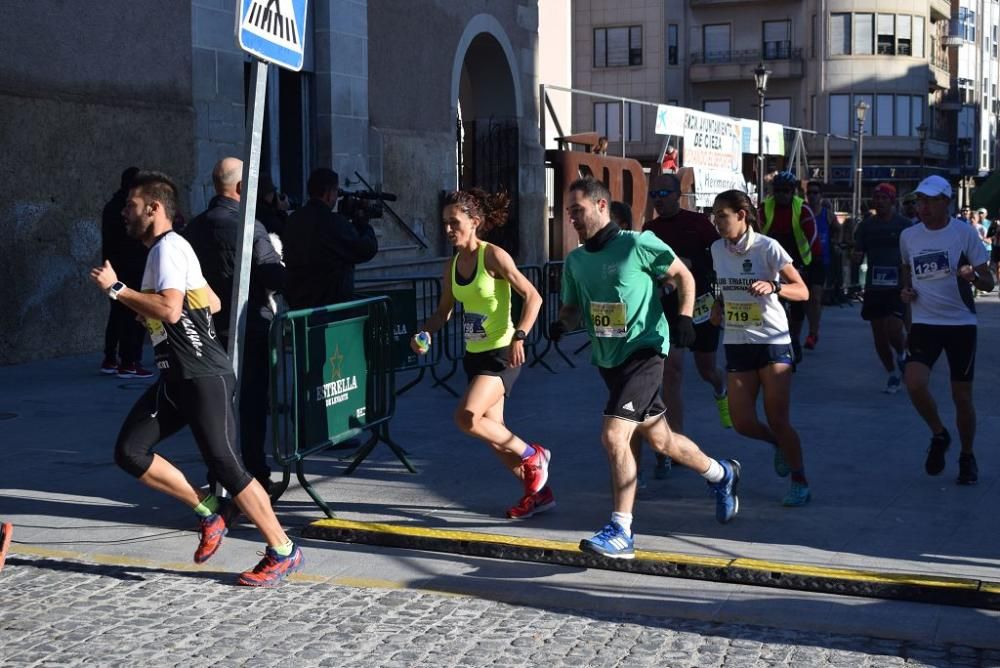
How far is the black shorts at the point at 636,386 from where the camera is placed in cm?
658

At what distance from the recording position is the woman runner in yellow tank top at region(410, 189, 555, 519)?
7227 mm

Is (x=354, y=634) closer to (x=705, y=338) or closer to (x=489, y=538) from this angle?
(x=489, y=538)

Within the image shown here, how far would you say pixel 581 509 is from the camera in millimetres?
7508

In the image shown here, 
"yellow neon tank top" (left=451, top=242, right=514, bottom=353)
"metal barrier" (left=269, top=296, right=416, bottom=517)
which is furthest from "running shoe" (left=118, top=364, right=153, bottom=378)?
"yellow neon tank top" (left=451, top=242, right=514, bottom=353)

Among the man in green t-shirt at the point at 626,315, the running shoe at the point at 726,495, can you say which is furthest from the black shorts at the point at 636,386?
the running shoe at the point at 726,495

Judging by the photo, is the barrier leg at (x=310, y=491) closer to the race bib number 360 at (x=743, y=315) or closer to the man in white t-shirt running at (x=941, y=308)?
the race bib number 360 at (x=743, y=315)

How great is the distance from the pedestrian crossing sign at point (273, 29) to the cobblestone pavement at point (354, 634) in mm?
2516

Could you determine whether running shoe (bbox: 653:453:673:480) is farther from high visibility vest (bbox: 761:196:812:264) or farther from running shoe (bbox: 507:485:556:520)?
high visibility vest (bbox: 761:196:812:264)

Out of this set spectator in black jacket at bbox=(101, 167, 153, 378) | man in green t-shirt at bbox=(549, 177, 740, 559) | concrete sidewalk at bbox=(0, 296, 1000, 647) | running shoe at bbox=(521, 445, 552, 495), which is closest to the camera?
concrete sidewalk at bbox=(0, 296, 1000, 647)

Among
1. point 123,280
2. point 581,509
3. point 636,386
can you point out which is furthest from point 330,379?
point 123,280

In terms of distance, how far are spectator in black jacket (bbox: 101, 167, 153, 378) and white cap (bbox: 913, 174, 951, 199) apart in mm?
6702

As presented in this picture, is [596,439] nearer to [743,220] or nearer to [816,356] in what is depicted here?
[743,220]

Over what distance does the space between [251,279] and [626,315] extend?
210 centimetres

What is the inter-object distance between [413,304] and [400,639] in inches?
239
